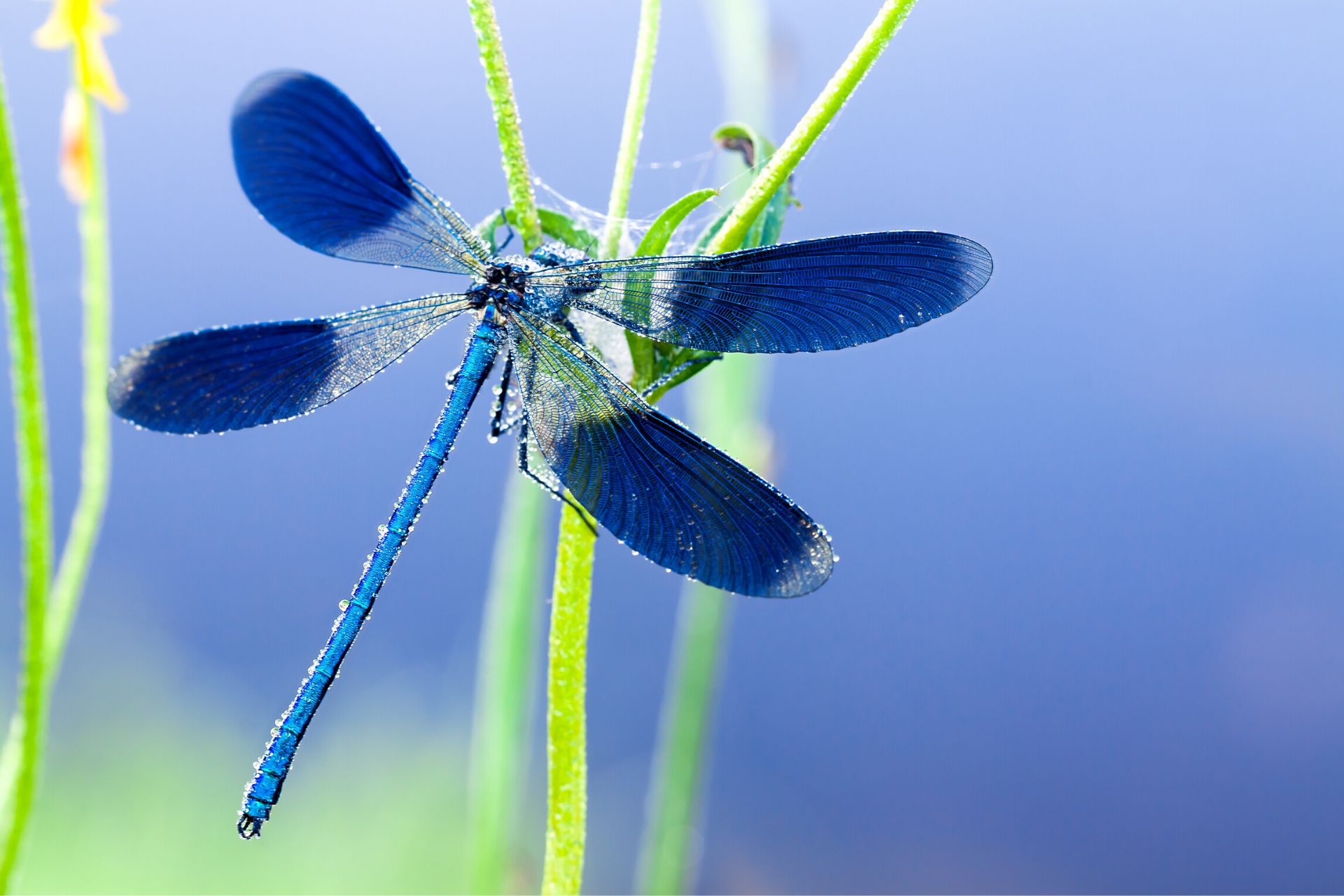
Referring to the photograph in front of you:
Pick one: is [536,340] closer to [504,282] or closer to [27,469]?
[504,282]

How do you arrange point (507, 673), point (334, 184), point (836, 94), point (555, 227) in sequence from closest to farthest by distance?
1. point (836, 94)
2. point (555, 227)
3. point (334, 184)
4. point (507, 673)

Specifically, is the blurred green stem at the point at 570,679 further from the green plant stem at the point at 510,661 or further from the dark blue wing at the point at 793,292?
the green plant stem at the point at 510,661

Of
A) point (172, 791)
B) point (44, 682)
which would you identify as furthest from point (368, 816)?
point (44, 682)

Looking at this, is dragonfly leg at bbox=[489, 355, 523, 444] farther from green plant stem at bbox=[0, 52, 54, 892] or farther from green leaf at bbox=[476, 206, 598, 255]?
green plant stem at bbox=[0, 52, 54, 892]

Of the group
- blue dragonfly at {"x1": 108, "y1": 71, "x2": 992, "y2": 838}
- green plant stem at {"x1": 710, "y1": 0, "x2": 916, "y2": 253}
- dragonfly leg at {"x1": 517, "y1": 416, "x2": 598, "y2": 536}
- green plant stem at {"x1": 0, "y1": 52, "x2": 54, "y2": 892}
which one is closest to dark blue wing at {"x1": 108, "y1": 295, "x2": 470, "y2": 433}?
blue dragonfly at {"x1": 108, "y1": 71, "x2": 992, "y2": 838}

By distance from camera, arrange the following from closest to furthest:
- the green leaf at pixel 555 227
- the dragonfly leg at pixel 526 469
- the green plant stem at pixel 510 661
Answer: the green leaf at pixel 555 227, the dragonfly leg at pixel 526 469, the green plant stem at pixel 510 661

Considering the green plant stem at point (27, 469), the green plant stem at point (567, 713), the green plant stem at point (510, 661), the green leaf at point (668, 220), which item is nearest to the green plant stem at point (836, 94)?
the green leaf at point (668, 220)

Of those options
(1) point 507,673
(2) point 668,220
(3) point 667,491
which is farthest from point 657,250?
(1) point 507,673
